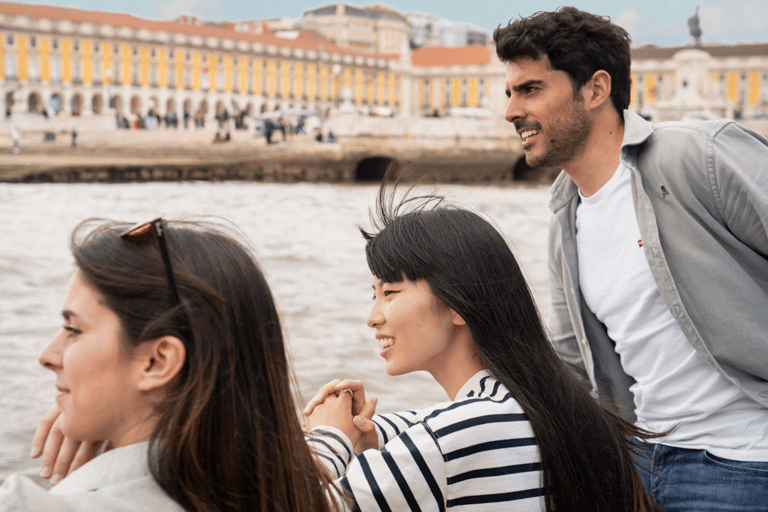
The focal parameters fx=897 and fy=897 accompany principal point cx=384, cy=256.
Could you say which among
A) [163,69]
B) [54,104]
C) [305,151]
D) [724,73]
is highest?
[724,73]

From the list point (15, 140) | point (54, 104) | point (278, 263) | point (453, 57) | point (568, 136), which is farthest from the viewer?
point (453, 57)

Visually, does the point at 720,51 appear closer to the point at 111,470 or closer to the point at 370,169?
the point at 370,169

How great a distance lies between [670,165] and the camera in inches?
62.7

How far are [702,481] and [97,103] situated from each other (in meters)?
47.0

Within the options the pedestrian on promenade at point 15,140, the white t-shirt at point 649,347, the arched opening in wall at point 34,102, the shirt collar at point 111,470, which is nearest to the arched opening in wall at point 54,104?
the arched opening in wall at point 34,102

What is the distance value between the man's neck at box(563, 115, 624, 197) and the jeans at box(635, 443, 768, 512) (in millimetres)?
530

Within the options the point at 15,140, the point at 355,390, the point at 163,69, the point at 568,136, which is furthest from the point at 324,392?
the point at 163,69

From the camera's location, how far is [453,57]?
5750 centimetres

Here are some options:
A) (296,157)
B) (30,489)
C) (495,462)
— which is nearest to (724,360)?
(495,462)

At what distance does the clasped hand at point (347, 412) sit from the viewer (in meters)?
1.26

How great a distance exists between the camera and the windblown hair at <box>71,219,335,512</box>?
0.88m

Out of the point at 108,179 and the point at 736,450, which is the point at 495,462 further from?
the point at 108,179

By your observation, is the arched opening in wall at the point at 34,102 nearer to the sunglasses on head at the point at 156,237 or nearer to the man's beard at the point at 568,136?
the man's beard at the point at 568,136

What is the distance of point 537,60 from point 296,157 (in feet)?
85.5
